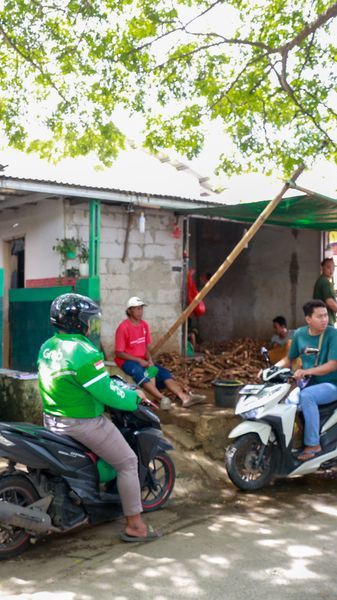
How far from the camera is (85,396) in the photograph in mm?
4160

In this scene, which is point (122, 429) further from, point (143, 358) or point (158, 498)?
point (143, 358)

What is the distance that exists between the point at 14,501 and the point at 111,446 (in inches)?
28.6

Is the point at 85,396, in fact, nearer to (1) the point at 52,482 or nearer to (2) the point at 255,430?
(1) the point at 52,482

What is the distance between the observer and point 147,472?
472 centimetres

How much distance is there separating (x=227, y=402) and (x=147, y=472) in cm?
279

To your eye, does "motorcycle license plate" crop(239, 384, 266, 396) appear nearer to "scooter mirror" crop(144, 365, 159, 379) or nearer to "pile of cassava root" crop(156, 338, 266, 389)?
"scooter mirror" crop(144, 365, 159, 379)

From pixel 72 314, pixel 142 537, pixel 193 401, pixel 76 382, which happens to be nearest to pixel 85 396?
→ pixel 76 382

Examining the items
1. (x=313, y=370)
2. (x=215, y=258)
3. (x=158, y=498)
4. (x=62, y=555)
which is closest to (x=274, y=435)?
(x=313, y=370)

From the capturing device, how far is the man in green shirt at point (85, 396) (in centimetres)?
405

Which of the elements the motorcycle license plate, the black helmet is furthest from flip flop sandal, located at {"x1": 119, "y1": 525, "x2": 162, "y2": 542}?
the motorcycle license plate

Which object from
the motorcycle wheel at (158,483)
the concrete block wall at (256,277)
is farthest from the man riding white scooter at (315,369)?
the concrete block wall at (256,277)

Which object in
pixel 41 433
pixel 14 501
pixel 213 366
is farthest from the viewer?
pixel 213 366

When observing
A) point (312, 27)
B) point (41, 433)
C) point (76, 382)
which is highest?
point (312, 27)

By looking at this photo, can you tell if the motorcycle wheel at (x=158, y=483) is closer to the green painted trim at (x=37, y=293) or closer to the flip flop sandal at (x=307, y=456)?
the flip flop sandal at (x=307, y=456)
